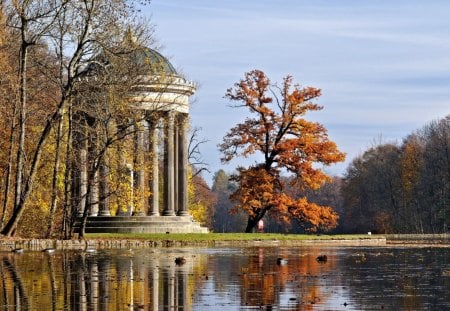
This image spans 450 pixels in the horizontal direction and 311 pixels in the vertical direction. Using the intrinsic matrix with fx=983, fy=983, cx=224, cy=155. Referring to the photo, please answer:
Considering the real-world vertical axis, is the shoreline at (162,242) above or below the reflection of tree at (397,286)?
above

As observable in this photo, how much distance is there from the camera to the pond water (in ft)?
50.1

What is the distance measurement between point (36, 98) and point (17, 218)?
10.3m

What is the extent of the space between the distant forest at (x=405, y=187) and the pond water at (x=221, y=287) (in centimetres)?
10180

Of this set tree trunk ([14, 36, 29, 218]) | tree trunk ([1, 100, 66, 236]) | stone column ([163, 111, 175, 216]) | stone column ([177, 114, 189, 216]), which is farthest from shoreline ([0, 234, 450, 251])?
stone column ([177, 114, 189, 216])

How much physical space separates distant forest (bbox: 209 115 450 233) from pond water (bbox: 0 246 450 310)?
10180 centimetres

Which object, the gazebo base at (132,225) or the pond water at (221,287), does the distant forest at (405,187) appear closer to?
the gazebo base at (132,225)

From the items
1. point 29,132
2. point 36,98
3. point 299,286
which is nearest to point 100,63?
point 36,98

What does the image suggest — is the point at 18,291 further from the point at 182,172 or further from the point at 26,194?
the point at 182,172

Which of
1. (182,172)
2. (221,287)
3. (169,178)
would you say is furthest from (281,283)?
(182,172)

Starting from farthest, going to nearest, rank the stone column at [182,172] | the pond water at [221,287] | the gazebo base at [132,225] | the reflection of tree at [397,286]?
the stone column at [182,172]
the gazebo base at [132,225]
the reflection of tree at [397,286]
the pond water at [221,287]

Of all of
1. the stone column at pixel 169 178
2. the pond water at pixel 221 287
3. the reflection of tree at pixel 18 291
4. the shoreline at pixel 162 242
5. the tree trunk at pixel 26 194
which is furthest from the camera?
the stone column at pixel 169 178

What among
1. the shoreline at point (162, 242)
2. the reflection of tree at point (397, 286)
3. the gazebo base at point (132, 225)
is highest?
the gazebo base at point (132, 225)

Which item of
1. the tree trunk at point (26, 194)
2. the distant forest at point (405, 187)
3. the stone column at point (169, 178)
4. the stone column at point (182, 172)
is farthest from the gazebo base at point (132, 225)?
the distant forest at point (405, 187)

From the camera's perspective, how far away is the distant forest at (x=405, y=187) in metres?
132
